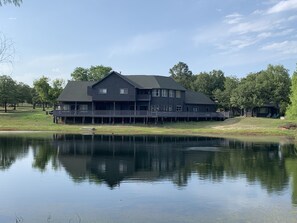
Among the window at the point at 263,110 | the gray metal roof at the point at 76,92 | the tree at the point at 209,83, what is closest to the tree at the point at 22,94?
the gray metal roof at the point at 76,92

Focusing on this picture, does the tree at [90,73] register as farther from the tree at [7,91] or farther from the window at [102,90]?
the window at [102,90]

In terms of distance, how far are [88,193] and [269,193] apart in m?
9.07

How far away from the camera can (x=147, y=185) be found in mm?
23156

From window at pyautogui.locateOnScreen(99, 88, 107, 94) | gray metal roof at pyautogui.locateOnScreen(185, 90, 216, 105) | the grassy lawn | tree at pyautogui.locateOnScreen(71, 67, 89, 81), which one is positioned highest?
tree at pyautogui.locateOnScreen(71, 67, 89, 81)

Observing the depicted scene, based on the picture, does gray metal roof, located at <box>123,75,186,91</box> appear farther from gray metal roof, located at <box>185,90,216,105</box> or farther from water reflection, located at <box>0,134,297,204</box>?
water reflection, located at <box>0,134,297,204</box>

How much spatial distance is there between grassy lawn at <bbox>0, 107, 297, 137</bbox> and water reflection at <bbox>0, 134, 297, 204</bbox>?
1509 cm

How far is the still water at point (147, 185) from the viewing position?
1683 centimetres

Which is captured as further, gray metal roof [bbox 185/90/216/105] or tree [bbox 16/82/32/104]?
tree [bbox 16/82/32/104]

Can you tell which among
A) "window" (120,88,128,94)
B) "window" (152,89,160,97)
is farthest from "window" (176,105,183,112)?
"window" (120,88,128,94)

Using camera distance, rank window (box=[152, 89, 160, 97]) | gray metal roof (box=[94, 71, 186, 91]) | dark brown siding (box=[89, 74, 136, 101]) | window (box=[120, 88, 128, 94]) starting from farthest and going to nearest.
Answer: window (box=[152, 89, 160, 97]) → gray metal roof (box=[94, 71, 186, 91]) → window (box=[120, 88, 128, 94]) → dark brown siding (box=[89, 74, 136, 101])

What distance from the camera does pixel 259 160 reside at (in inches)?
1325

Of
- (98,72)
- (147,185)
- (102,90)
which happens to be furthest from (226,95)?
(147,185)

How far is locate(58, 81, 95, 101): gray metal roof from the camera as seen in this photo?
75.9 meters

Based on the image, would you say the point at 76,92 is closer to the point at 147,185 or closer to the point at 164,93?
the point at 164,93
